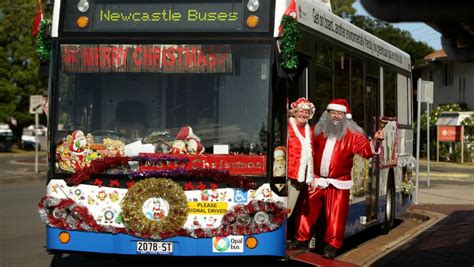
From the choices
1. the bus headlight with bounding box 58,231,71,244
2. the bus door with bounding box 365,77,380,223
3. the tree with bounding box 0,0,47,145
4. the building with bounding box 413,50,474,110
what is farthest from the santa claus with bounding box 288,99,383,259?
the tree with bounding box 0,0,47,145

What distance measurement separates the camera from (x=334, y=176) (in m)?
10.6

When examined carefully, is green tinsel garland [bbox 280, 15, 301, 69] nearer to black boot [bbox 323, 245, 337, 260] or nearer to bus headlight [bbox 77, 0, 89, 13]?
bus headlight [bbox 77, 0, 89, 13]

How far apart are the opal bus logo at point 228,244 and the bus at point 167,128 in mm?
13

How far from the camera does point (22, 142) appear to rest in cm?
7675

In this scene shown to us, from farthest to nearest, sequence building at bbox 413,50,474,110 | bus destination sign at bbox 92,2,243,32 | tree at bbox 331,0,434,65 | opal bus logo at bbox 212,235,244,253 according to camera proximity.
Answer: tree at bbox 331,0,434,65 → building at bbox 413,50,474,110 → bus destination sign at bbox 92,2,243,32 → opal bus logo at bbox 212,235,244,253

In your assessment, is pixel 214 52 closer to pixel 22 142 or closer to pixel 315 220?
pixel 315 220

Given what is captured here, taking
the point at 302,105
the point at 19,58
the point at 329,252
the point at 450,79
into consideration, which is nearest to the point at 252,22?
the point at 302,105

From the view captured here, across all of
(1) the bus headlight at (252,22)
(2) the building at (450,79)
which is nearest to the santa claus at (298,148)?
(1) the bus headlight at (252,22)

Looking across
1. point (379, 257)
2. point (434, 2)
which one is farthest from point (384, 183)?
point (434, 2)

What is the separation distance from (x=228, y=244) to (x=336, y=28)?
150 inches

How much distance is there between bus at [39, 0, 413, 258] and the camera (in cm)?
871

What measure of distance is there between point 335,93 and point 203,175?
301cm

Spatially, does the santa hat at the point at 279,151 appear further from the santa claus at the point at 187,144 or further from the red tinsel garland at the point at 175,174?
the santa claus at the point at 187,144

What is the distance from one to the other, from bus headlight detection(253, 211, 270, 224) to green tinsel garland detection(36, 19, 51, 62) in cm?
267
